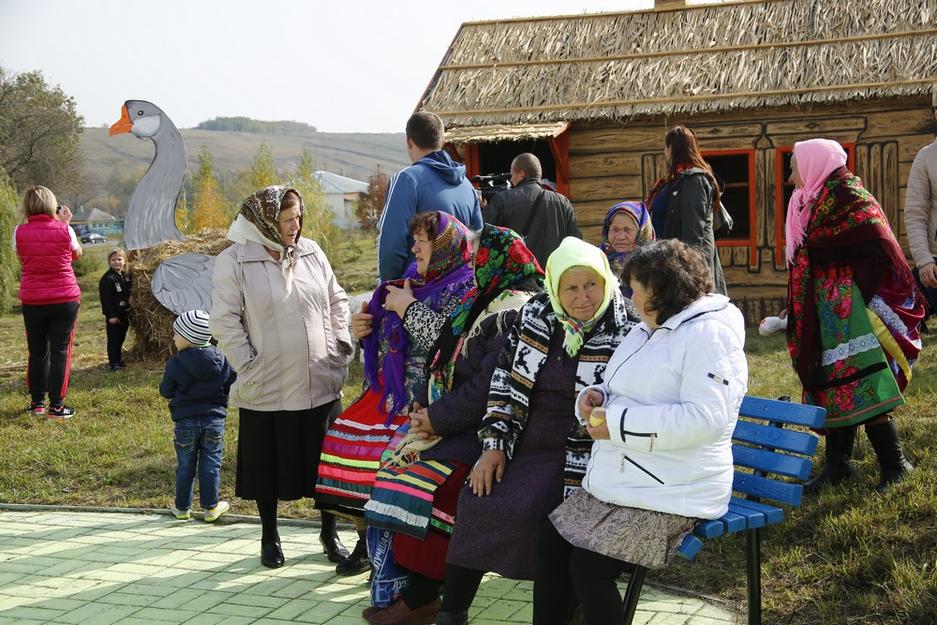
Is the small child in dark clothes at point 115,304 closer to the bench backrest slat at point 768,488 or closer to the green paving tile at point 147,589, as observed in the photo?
the green paving tile at point 147,589

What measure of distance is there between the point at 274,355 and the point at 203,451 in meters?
1.32

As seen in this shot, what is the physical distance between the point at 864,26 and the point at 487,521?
389 inches

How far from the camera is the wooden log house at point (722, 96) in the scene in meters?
11.1

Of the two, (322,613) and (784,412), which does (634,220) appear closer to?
(784,412)

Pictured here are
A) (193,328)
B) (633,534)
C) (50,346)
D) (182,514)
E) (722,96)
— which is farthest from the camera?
(722,96)

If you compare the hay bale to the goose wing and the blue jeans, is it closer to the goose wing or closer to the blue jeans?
the goose wing

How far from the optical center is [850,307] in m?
4.75

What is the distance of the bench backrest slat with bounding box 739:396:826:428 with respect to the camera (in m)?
3.63

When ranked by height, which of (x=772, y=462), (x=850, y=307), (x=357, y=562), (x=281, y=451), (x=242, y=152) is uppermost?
(x=242, y=152)

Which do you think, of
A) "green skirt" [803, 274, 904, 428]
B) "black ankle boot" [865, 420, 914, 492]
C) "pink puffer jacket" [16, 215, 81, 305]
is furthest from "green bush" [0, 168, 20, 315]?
"black ankle boot" [865, 420, 914, 492]

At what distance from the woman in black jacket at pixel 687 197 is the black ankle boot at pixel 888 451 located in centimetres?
145

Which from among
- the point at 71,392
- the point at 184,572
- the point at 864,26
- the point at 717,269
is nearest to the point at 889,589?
the point at 717,269

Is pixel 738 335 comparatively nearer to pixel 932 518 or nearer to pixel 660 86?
pixel 932 518

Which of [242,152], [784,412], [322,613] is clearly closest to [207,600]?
[322,613]
